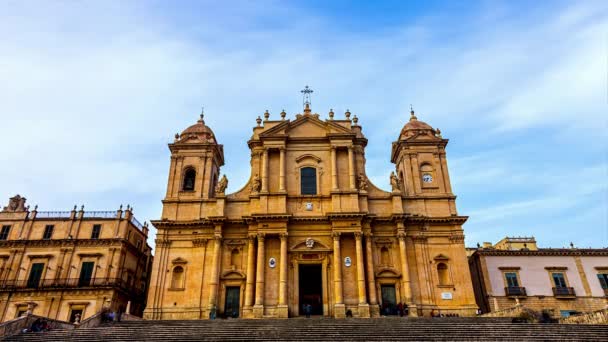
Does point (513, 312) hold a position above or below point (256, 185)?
below

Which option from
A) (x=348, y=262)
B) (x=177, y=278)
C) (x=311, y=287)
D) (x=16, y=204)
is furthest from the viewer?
(x=16, y=204)

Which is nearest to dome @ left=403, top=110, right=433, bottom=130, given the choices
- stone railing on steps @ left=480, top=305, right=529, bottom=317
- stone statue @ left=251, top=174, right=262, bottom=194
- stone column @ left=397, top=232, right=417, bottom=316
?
stone column @ left=397, top=232, right=417, bottom=316

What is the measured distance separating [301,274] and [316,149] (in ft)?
28.7

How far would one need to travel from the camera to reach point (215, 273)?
26719mm

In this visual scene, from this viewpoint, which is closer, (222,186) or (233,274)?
(233,274)

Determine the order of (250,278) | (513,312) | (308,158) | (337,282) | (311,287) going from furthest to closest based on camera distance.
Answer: (308,158) < (311,287) < (250,278) < (337,282) < (513,312)

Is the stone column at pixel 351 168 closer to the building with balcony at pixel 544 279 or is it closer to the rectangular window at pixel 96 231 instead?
the building with balcony at pixel 544 279

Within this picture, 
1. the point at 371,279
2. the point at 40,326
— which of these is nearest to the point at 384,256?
the point at 371,279

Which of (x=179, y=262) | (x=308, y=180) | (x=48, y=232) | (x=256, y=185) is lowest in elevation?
(x=179, y=262)

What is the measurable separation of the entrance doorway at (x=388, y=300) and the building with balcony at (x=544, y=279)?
271 inches

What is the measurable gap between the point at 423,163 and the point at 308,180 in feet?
27.4

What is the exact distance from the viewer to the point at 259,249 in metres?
26.9

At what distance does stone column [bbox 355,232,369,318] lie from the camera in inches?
990

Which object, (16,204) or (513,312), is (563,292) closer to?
(513,312)
